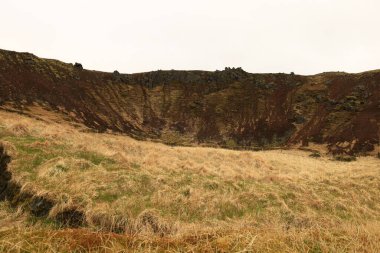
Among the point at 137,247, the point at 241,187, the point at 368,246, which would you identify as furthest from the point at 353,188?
the point at 137,247

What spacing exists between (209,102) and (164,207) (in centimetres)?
7838

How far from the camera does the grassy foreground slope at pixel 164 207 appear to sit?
5191 millimetres

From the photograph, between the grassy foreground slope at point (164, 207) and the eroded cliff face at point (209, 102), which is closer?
the grassy foreground slope at point (164, 207)

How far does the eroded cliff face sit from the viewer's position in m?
64.9

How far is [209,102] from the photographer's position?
89688mm

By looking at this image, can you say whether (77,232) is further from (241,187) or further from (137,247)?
(241,187)

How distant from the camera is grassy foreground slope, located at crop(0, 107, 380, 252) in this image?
204 inches

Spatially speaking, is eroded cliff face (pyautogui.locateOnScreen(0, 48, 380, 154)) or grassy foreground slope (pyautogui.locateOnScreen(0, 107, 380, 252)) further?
eroded cliff face (pyautogui.locateOnScreen(0, 48, 380, 154))

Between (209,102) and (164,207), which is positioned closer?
(164,207)

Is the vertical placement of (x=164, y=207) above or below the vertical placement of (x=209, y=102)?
below

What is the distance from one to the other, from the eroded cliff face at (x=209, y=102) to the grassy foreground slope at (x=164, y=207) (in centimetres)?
4312

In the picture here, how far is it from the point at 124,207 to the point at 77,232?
580 cm

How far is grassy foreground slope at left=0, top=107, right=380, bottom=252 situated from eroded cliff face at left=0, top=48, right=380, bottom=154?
4312cm

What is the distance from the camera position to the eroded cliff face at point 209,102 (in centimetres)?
6494
